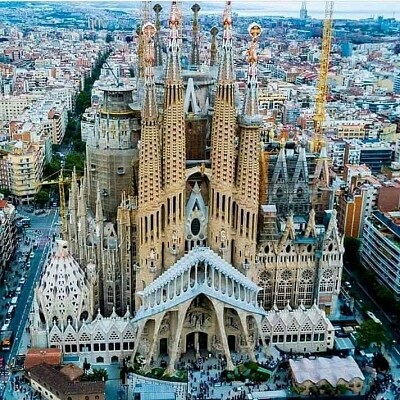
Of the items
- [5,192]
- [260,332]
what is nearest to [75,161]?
[5,192]

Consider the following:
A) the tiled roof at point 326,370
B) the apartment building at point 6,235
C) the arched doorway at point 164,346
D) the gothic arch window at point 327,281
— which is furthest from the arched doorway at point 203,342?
the apartment building at point 6,235

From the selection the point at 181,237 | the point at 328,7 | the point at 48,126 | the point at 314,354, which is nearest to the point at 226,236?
the point at 181,237

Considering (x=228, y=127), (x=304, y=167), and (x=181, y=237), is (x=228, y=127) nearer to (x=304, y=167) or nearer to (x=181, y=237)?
(x=181, y=237)

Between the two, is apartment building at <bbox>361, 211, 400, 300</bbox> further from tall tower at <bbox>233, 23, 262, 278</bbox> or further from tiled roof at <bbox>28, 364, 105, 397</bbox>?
tiled roof at <bbox>28, 364, 105, 397</bbox>

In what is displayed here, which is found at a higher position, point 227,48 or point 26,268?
point 227,48

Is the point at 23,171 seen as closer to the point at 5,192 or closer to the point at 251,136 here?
the point at 5,192

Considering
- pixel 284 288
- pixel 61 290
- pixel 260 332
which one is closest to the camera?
pixel 61 290
